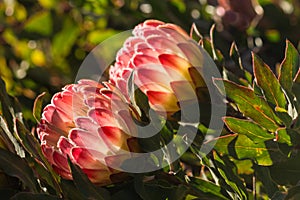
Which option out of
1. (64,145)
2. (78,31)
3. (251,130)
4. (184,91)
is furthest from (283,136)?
(78,31)

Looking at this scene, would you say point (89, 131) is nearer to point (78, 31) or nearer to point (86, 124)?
point (86, 124)

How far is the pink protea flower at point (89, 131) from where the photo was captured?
2.47 feet

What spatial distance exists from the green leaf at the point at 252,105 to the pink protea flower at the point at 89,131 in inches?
5.3

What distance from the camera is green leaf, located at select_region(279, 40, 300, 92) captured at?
2.68 feet

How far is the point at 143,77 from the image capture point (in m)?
0.83

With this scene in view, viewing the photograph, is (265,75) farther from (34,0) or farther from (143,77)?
(34,0)

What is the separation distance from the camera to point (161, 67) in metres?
0.85

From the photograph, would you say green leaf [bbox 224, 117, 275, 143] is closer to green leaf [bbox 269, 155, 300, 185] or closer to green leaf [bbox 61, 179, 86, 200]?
green leaf [bbox 269, 155, 300, 185]

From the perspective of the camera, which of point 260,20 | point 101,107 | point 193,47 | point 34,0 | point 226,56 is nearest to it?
point 101,107

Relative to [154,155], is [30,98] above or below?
below

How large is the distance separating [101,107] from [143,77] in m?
0.09

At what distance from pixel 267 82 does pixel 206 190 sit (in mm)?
158

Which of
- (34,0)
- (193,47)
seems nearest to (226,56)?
(193,47)

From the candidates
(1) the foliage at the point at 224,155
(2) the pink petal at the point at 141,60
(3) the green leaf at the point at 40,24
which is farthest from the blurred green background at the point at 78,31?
(2) the pink petal at the point at 141,60
